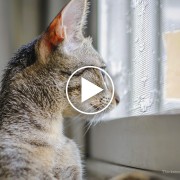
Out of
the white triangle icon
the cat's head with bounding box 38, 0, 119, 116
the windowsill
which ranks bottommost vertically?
the windowsill

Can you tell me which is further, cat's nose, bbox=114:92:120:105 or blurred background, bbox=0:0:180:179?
cat's nose, bbox=114:92:120:105

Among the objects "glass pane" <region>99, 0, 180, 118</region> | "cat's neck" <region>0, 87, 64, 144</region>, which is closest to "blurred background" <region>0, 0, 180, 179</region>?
"glass pane" <region>99, 0, 180, 118</region>

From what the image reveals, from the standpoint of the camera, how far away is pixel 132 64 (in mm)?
847

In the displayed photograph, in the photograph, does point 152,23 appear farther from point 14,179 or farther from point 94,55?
point 14,179

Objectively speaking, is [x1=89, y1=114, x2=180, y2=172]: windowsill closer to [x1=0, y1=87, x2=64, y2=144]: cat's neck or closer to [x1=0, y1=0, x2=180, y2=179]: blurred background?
[x1=0, y1=0, x2=180, y2=179]: blurred background

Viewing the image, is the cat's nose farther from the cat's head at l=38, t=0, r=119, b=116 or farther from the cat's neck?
the cat's neck

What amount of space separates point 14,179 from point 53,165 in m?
0.09

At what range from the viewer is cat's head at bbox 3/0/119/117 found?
2.60 feet

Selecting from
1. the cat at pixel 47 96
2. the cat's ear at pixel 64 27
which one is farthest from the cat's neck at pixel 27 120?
the cat's ear at pixel 64 27

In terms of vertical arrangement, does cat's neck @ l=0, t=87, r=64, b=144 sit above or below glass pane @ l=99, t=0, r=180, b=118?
below

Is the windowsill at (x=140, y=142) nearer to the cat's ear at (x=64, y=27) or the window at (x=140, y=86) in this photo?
the window at (x=140, y=86)

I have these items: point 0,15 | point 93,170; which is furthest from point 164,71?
point 0,15

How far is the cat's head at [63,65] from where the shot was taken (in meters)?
0.79
